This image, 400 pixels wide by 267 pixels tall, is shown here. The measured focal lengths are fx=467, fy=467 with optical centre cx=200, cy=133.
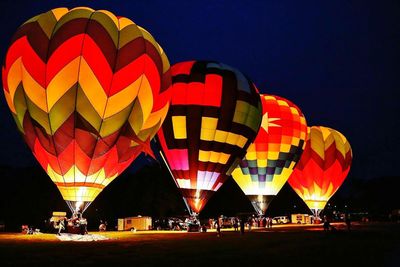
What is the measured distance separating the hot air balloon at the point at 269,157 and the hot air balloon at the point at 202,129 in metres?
5.14

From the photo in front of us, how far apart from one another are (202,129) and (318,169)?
1293 cm

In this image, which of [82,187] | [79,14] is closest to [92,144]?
[82,187]

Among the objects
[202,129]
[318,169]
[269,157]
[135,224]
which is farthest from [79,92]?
[318,169]

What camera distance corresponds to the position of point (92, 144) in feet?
54.3

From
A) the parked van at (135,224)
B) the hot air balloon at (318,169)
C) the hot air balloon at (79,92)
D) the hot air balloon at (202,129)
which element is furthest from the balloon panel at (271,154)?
the hot air balloon at (79,92)

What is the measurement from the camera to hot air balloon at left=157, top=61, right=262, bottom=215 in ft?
74.7

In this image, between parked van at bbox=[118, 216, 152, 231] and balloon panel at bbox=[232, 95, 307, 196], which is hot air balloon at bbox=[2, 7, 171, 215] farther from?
parked van at bbox=[118, 216, 152, 231]

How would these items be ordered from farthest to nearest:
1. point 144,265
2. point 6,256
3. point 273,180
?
1. point 273,180
2. point 6,256
3. point 144,265

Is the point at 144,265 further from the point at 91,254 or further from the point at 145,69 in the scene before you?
the point at 145,69

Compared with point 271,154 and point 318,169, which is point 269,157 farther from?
point 318,169

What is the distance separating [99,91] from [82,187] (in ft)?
11.5

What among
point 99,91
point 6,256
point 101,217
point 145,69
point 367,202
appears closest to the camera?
point 6,256

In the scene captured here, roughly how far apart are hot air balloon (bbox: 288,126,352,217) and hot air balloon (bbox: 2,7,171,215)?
1783cm

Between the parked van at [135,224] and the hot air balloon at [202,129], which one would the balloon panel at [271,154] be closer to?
the hot air balloon at [202,129]
